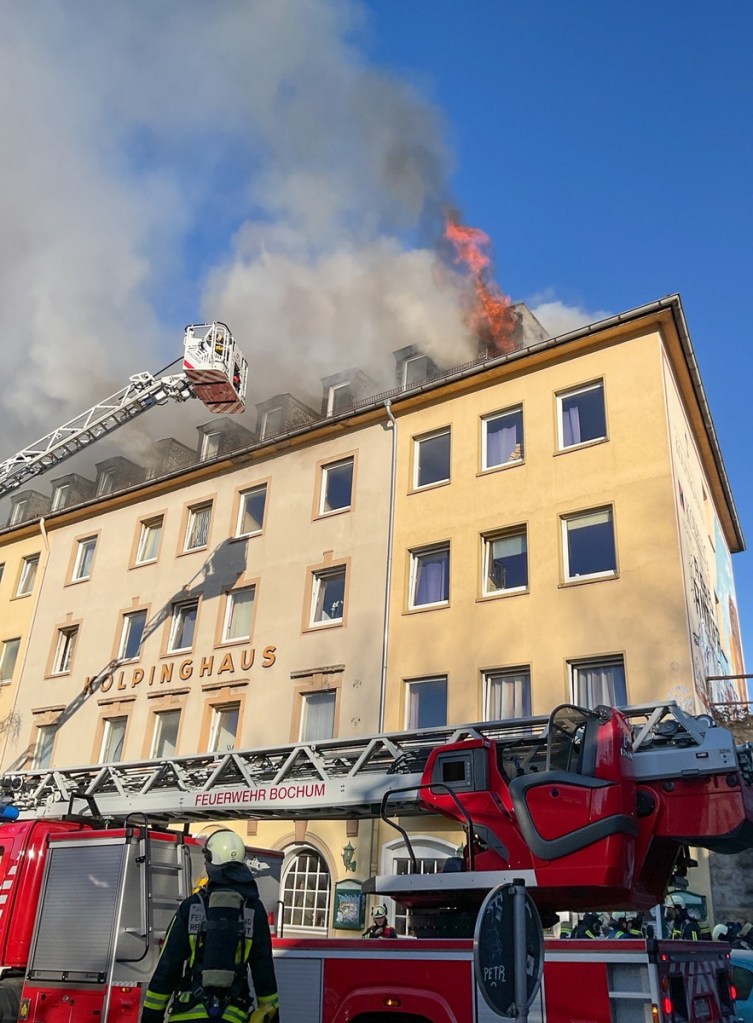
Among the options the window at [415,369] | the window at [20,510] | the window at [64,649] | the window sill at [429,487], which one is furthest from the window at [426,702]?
the window at [20,510]

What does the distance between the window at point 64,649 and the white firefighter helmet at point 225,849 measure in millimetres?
20139

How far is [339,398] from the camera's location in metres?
25.4

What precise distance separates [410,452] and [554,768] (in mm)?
13820

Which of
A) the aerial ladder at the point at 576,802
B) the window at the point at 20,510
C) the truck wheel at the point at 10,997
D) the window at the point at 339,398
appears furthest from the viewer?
the window at the point at 20,510

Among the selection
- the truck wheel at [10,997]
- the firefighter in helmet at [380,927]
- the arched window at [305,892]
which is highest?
the arched window at [305,892]

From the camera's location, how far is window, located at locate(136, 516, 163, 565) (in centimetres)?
2448

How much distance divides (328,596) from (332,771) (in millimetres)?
10542

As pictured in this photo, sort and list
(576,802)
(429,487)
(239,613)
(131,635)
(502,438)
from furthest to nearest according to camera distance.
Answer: (131,635) → (239,613) → (429,487) → (502,438) → (576,802)

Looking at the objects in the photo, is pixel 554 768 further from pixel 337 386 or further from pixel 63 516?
pixel 63 516

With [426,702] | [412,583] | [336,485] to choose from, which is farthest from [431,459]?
[426,702]

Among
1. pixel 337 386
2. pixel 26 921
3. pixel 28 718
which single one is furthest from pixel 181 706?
pixel 26 921

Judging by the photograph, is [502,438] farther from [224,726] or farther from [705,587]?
[224,726]

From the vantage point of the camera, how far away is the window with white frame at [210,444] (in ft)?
90.8

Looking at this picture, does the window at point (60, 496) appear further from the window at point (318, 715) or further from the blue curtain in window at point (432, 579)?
the blue curtain in window at point (432, 579)
